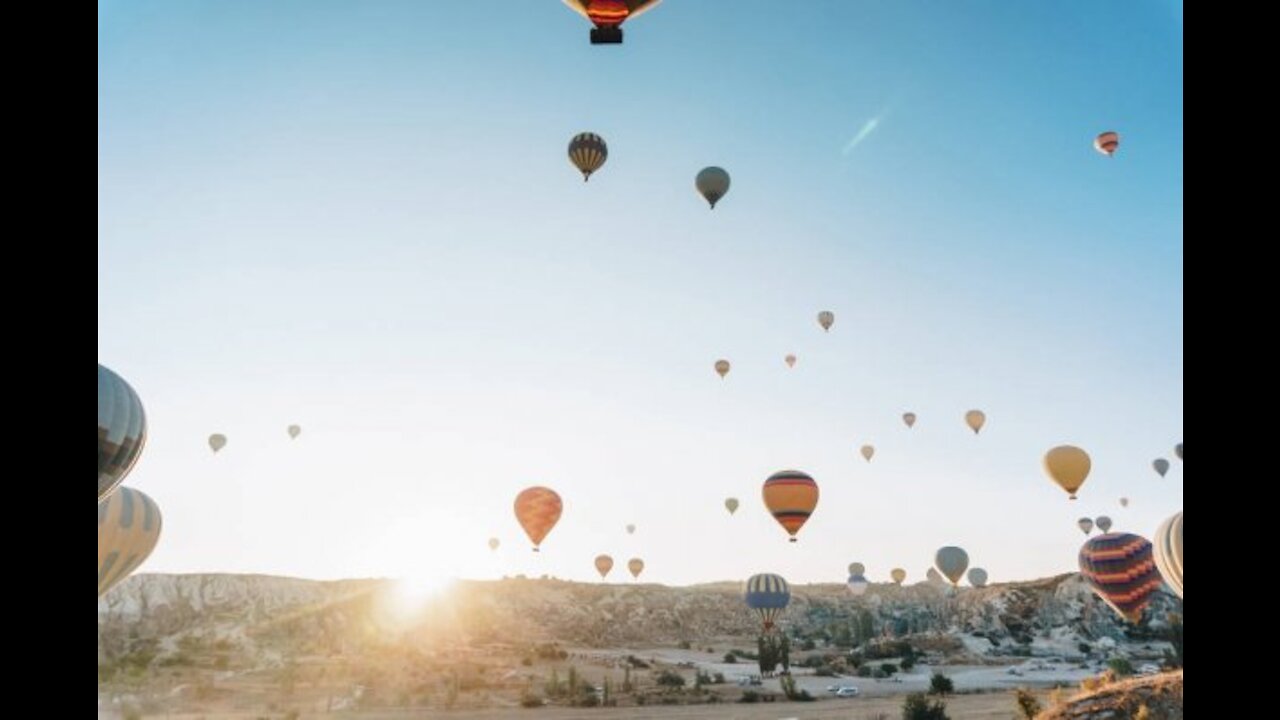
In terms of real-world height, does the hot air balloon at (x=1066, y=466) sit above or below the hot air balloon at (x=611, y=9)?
below

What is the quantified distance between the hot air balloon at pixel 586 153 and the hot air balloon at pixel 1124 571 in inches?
884

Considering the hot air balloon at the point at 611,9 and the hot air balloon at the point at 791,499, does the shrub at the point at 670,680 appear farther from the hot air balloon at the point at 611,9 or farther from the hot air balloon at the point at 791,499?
the hot air balloon at the point at 611,9

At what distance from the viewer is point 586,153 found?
2873 cm

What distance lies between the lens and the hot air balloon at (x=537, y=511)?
120 ft

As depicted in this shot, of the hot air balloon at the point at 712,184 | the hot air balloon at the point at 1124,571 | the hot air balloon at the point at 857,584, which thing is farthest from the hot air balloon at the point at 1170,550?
the hot air balloon at the point at 857,584

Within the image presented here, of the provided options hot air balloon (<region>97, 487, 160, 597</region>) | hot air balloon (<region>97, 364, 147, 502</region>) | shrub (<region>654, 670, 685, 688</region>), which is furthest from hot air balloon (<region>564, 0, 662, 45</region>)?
shrub (<region>654, 670, 685, 688</region>)

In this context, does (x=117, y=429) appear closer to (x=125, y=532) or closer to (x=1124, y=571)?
(x=125, y=532)

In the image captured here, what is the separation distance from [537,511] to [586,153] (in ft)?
49.5

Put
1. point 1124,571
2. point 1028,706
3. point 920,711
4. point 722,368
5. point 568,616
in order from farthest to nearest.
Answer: point 568,616 → point 722,368 → point 1124,571 → point 920,711 → point 1028,706

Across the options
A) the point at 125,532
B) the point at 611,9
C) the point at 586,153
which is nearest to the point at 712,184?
the point at 586,153

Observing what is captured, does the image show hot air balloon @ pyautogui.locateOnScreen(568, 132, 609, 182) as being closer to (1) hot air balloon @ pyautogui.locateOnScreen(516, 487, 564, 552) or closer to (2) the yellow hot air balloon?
(1) hot air balloon @ pyautogui.locateOnScreen(516, 487, 564, 552)

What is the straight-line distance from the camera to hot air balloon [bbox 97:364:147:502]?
1351cm
